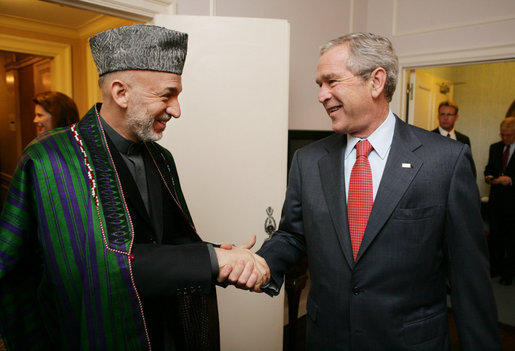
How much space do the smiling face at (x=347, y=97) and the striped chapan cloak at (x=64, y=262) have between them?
0.83 m

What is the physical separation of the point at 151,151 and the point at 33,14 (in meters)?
3.50

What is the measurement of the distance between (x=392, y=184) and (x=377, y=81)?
0.40 m

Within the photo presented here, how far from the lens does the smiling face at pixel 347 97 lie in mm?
1361

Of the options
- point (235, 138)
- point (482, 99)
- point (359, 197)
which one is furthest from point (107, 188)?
point (482, 99)

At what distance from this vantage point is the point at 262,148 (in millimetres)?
2354

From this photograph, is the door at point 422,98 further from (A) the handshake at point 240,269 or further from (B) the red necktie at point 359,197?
(A) the handshake at point 240,269

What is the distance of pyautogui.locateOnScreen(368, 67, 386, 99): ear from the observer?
53.7 inches

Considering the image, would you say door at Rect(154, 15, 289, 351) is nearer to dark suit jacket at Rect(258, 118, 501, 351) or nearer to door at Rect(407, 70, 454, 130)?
Result: dark suit jacket at Rect(258, 118, 501, 351)

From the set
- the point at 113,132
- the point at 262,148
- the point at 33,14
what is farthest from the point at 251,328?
the point at 33,14

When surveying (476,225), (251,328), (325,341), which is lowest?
(251,328)

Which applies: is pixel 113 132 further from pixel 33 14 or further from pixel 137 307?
pixel 33 14

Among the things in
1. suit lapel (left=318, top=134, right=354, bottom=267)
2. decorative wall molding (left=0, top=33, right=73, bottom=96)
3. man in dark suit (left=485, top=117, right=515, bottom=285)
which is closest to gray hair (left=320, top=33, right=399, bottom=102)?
suit lapel (left=318, top=134, right=354, bottom=267)

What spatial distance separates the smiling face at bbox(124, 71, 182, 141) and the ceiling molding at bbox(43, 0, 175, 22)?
969mm

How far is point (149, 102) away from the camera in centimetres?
122
